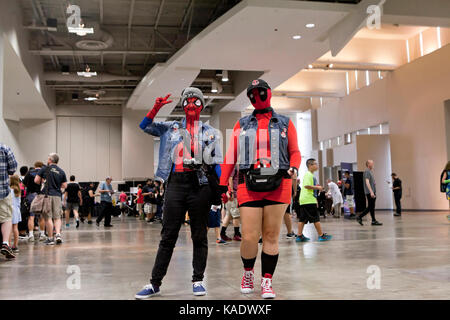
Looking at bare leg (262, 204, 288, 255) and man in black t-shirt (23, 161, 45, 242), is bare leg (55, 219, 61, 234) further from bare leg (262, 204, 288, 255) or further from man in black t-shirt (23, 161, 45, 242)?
bare leg (262, 204, 288, 255)

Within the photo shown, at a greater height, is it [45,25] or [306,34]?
[45,25]

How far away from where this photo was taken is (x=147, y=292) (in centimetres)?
332

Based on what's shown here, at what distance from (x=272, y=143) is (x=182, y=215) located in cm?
90

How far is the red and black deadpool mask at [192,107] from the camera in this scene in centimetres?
367

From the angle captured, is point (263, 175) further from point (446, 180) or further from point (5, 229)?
point (446, 180)

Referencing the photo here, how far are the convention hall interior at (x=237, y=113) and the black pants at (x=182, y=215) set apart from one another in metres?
0.22

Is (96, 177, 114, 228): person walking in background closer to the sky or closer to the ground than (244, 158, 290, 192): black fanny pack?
closer to the ground

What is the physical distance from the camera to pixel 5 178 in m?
5.99

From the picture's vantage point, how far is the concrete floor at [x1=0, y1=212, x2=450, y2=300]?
350 cm

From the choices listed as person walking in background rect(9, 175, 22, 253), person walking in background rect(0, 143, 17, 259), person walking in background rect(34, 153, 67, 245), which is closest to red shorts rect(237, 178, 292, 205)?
person walking in background rect(0, 143, 17, 259)

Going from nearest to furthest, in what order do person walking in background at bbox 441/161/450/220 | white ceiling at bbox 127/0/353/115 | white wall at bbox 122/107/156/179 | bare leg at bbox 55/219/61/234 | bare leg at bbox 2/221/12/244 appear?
bare leg at bbox 2/221/12/244, bare leg at bbox 55/219/61/234, person walking in background at bbox 441/161/450/220, white ceiling at bbox 127/0/353/115, white wall at bbox 122/107/156/179
